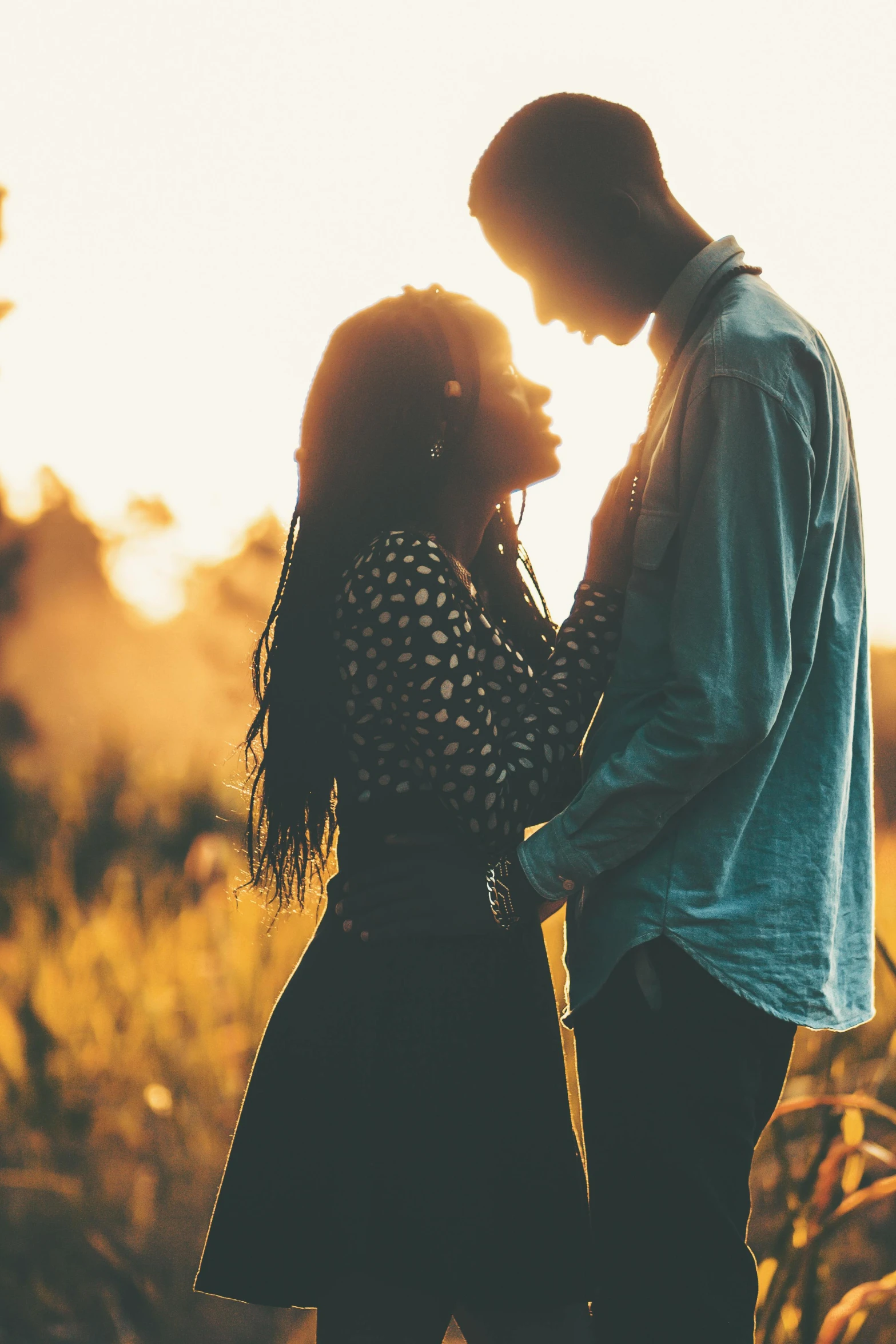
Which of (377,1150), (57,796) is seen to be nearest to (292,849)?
(377,1150)

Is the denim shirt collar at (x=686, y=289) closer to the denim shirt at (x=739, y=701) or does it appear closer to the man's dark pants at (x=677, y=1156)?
the denim shirt at (x=739, y=701)

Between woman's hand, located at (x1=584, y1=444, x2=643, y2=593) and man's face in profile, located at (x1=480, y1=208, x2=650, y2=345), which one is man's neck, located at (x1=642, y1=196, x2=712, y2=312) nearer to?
man's face in profile, located at (x1=480, y1=208, x2=650, y2=345)

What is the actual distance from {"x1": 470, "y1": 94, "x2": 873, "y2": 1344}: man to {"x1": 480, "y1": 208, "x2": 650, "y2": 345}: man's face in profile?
0.08 metres

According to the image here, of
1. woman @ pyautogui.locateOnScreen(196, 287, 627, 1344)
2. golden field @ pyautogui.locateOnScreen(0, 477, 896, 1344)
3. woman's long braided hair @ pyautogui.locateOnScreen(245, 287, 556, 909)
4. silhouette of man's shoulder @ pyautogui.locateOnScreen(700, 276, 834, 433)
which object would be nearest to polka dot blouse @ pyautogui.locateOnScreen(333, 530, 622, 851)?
woman @ pyautogui.locateOnScreen(196, 287, 627, 1344)

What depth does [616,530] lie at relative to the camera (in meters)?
1.70

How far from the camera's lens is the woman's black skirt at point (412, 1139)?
5.26ft

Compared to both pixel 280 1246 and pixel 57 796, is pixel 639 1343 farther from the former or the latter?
pixel 57 796

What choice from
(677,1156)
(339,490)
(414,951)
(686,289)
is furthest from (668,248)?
Answer: (677,1156)

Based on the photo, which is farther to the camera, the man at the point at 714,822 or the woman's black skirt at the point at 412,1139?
the woman's black skirt at the point at 412,1139

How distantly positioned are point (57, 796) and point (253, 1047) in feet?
13.6

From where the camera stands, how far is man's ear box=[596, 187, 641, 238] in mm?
1688

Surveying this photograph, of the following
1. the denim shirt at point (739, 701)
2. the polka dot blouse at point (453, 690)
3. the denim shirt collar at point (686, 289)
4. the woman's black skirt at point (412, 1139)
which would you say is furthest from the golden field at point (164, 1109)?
the denim shirt collar at point (686, 289)

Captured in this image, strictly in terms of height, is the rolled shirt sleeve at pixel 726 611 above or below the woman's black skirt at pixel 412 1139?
above

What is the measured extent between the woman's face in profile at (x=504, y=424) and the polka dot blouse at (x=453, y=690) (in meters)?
0.25
